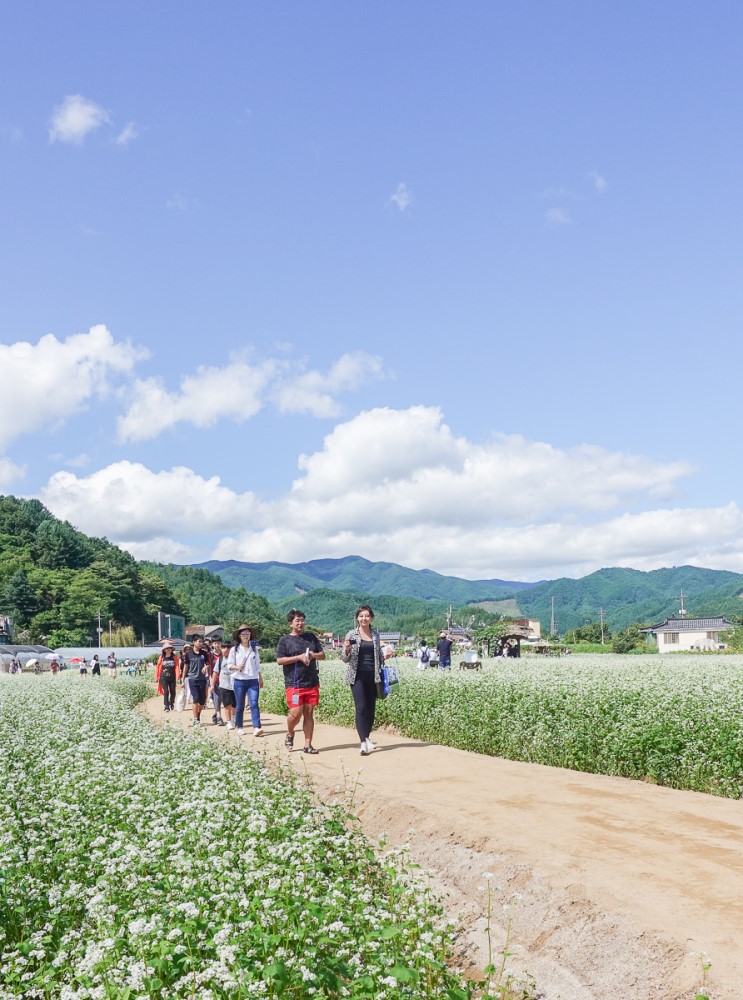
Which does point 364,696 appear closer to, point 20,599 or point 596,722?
point 596,722

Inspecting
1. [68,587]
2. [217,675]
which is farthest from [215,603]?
[217,675]

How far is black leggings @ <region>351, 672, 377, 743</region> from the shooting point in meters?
11.0

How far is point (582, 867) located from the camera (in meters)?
5.62

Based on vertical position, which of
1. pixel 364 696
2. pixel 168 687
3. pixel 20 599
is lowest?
pixel 168 687

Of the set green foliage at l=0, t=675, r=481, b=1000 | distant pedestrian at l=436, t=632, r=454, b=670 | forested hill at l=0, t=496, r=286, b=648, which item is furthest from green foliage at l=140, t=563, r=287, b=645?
green foliage at l=0, t=675, r=481, b=1000

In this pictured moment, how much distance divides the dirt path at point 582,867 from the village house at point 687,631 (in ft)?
383

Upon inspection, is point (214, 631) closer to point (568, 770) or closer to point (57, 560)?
point (57, 560)

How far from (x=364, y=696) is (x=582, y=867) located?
558 centimetres

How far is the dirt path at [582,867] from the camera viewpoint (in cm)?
434

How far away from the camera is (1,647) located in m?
79.9

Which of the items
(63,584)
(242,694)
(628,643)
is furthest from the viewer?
(63,584)

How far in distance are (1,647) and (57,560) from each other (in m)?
46.2

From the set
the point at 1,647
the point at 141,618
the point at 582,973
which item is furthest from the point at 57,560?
the point at 582,973

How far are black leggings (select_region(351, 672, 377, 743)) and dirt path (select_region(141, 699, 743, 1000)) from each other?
1.26m
